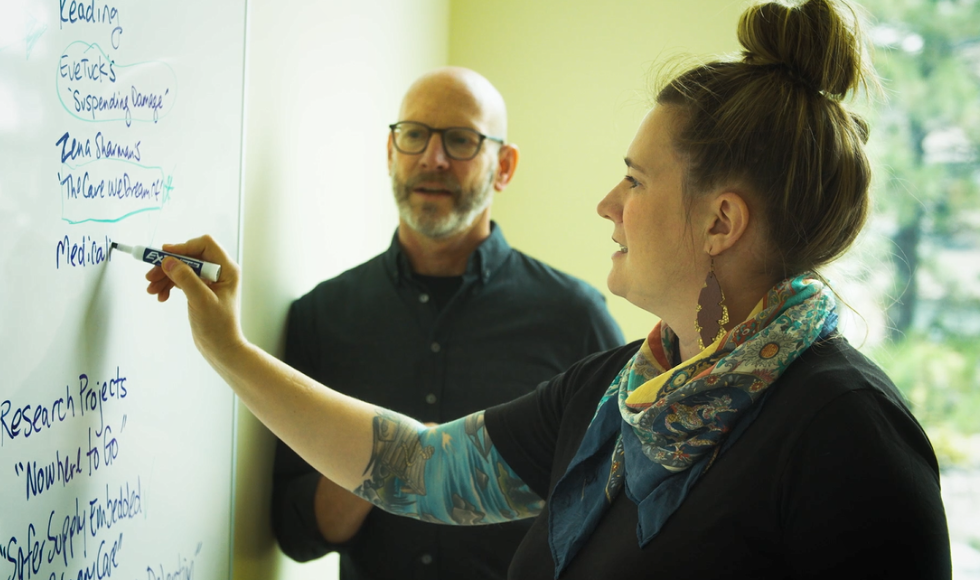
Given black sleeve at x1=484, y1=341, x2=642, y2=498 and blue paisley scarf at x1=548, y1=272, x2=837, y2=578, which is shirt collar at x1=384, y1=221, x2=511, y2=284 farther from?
blue paisley scarf at x1=548, y1=272, x2=837, y2=578

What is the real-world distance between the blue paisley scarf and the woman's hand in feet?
1.67

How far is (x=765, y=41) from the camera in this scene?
1.01m

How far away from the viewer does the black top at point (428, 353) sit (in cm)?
157

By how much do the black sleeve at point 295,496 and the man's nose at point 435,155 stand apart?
43cm

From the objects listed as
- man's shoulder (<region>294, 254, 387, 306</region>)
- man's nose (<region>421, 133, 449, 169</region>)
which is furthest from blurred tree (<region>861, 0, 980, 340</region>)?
man's shoulder (<region>294, 254, 387, 306</region>)

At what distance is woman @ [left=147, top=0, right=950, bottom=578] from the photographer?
2.56 feet

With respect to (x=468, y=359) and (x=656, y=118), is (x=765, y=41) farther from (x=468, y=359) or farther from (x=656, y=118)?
(x=468, y=359)

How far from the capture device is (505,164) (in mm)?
1895

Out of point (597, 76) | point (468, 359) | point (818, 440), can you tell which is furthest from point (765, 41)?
point (597, 76)

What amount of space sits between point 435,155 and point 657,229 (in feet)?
2.62

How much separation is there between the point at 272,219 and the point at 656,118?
0.77 m

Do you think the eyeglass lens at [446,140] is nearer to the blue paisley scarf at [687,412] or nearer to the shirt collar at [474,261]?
the shirt collar at [474,261]

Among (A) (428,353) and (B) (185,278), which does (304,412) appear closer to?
(B) (185,278)

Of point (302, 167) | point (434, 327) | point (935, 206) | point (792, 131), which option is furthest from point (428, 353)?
point (935, 206)
